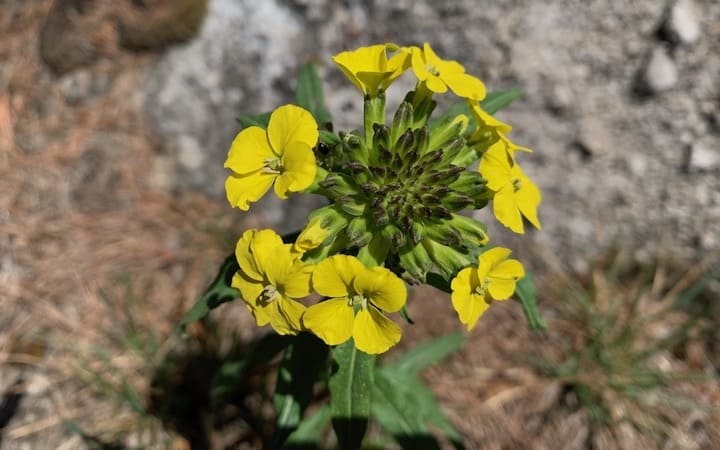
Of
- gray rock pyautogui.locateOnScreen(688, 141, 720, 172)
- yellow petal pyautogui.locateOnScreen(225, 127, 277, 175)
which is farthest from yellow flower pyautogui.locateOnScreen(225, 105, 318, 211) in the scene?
A: gray rock pyautogui.locateOnScreen(688, 141, 720, 172)

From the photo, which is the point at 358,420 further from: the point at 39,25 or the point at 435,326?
the point at 39,25

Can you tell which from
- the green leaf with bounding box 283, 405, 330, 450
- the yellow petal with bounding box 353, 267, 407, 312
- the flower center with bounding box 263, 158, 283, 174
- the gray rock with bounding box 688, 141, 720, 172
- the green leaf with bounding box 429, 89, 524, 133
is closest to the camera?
the yellow petal with bounding box 353, 267, 407, 312

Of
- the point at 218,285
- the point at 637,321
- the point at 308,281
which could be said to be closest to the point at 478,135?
the point at 308,281


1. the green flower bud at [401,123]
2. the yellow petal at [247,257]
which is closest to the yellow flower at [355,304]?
the yellow petal at [247,257]

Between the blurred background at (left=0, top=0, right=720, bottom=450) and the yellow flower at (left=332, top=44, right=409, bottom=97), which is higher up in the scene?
the yellow flower at (left=332, top=44, right=409, bottom=97)

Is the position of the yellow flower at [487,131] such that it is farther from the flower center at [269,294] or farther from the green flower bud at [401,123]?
the flower center at [269,294]

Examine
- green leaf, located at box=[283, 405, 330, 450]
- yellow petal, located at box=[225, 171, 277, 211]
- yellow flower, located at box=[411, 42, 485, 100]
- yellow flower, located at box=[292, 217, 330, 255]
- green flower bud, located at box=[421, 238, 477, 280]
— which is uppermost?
yellow flower, located at box=[411, 42, 485, 100]

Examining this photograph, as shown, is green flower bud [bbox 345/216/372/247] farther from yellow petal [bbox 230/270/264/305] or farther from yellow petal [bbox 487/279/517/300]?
yellow petal [bbox 487/279/517/300]

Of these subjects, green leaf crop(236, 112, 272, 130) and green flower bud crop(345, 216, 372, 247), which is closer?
green flower bud crop(345, 216, 372, 247)
